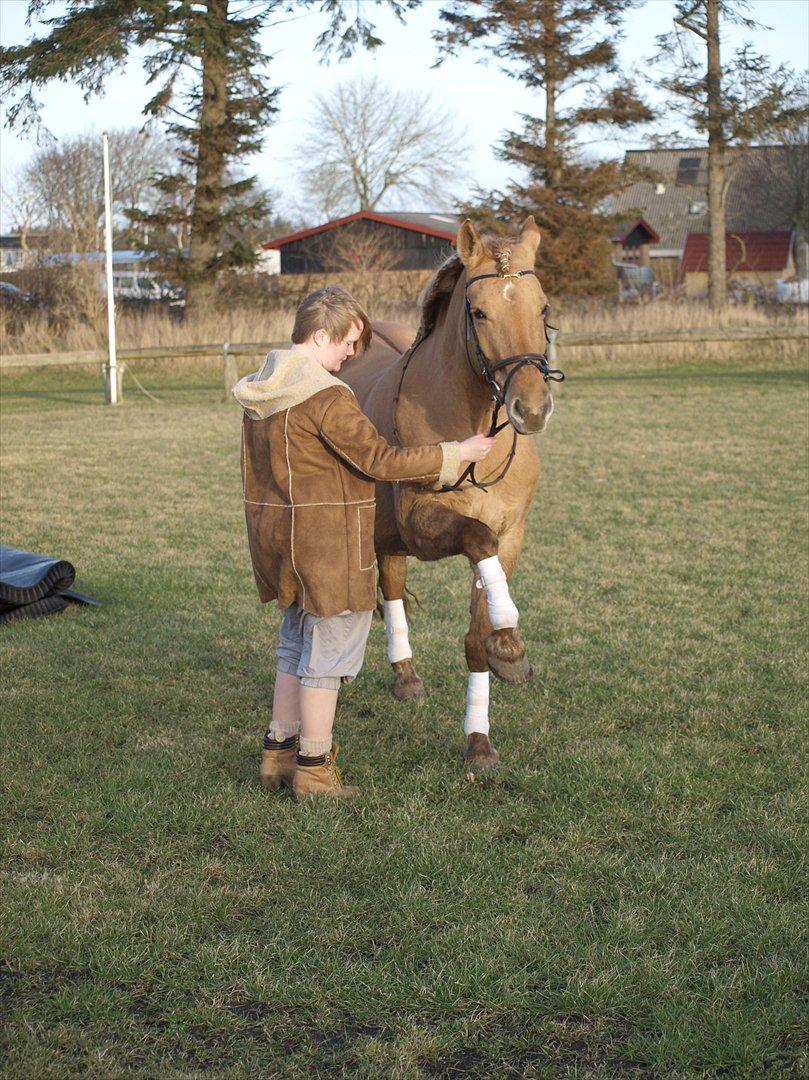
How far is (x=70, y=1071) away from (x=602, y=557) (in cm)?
625

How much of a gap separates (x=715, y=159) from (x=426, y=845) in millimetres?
26498

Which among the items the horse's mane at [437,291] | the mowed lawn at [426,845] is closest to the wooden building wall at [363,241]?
the mowed lawn at [426,845]

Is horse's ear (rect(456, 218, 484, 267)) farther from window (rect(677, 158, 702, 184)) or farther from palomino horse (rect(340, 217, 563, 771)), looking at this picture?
window (rect(677, 158, 702, 184))

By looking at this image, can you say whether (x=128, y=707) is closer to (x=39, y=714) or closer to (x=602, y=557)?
(x=39, y=714)

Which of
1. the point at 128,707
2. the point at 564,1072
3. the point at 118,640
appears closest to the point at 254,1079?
the point at 564,1072

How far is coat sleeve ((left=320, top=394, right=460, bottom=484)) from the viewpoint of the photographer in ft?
12.6

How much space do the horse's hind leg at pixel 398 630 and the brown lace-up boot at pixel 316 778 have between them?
4.22ft

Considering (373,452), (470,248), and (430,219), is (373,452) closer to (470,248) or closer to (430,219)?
(470,248)

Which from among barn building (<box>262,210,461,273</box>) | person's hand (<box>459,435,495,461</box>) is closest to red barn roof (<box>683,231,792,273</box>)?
barn building (<box>262,210,461,273</box>)

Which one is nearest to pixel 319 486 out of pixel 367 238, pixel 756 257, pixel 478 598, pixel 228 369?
pixel 478 598

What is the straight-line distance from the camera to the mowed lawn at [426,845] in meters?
2.76

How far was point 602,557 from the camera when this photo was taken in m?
8.34

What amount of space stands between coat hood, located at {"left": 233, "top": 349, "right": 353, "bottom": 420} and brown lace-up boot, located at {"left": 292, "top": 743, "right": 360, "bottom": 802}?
1.25m

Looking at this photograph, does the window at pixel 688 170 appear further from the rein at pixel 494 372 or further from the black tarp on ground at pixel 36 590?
the rein at pixel 494 372
